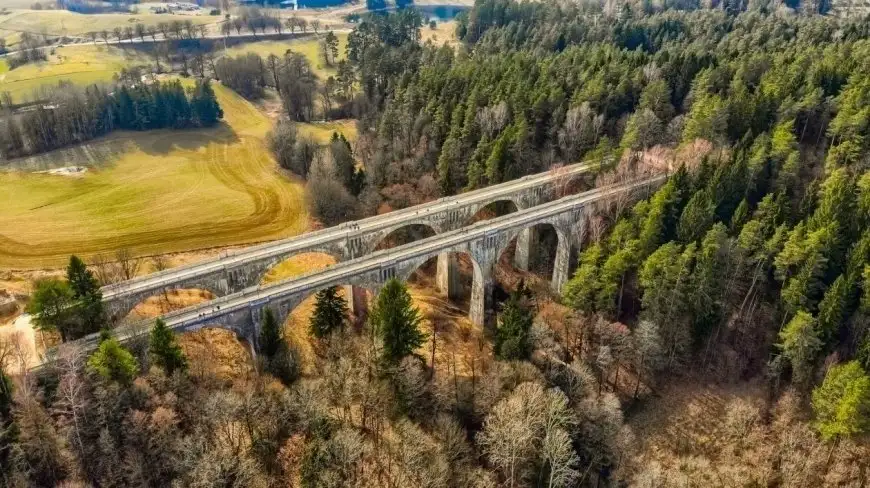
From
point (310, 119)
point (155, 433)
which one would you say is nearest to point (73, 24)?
point (310, 119)

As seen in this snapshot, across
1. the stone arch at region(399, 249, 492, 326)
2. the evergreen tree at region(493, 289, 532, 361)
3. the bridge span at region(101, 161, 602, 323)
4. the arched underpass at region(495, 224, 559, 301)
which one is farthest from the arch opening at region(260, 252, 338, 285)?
the evergreen tree at region(493, 289, 532, 361)

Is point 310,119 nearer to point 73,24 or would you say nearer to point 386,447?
point 386,447

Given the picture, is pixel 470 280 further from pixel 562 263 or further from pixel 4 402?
pixel 4 402

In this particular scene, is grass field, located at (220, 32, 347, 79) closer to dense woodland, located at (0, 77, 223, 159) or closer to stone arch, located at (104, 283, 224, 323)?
dense woodland, located at (0, 77, 223, 159)

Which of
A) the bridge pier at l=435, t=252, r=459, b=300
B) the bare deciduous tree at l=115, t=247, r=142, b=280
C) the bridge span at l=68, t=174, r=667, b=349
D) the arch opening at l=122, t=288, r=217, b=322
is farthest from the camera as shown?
the bridge pier at l=435, t=252, r=459, b=300

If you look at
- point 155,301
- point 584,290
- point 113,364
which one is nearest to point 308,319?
point 155,301

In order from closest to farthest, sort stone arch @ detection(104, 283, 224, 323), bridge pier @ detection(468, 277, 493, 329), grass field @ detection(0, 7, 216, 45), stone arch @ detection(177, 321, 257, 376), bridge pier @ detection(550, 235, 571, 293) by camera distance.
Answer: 1. stone arch @ detection(177, 321, 257, 376)
2. stone arch @ detection(104, 283, 224, 323)
3. bridge pier @ detection(468, 277, 493, 329)
4. bridge pier @ detection(550, 235, 571, 293)
5. grass field @ detection(0, 7, 216, 45)
